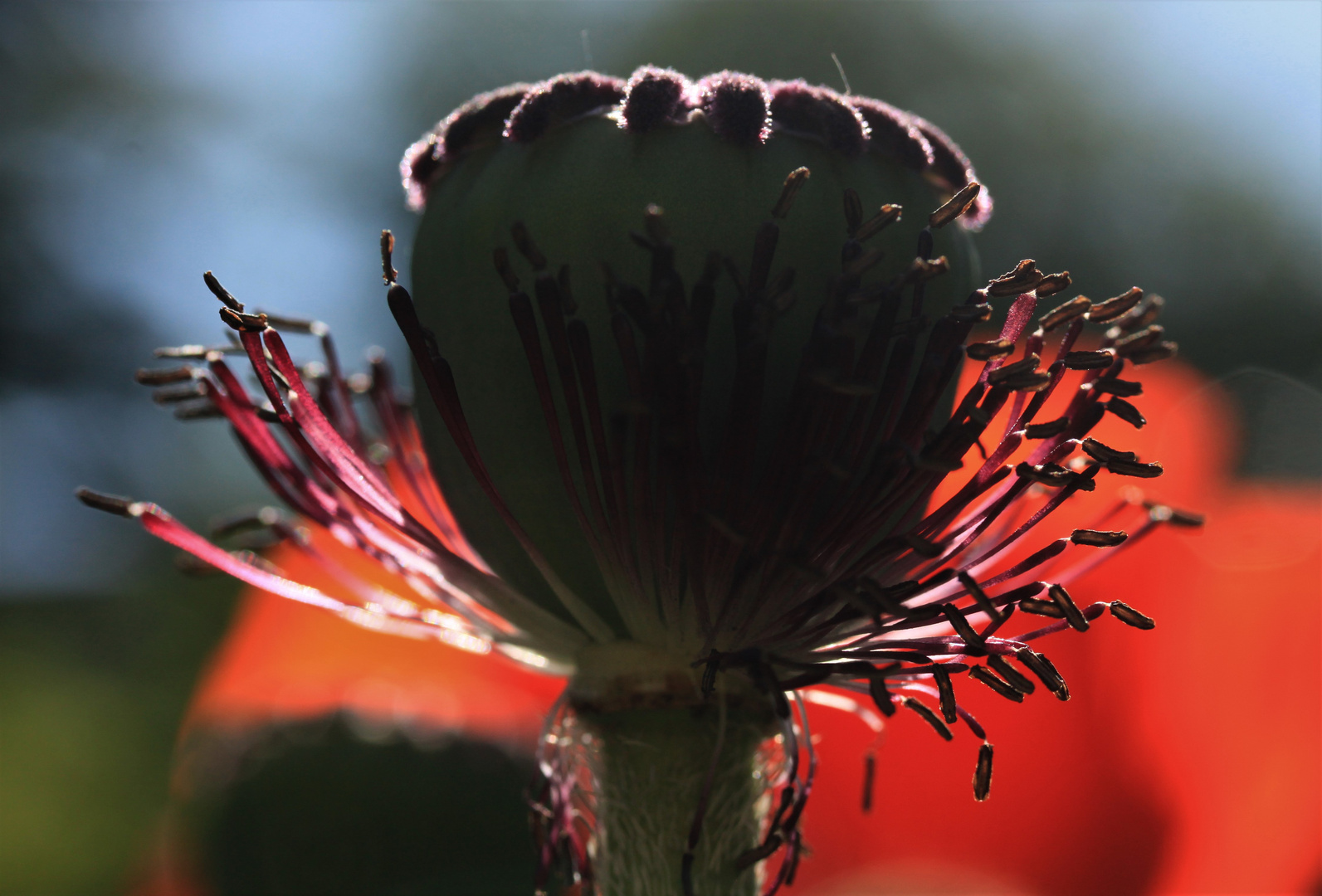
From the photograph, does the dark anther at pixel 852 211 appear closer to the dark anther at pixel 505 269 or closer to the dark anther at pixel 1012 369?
the dark anther at pixel 1012 369

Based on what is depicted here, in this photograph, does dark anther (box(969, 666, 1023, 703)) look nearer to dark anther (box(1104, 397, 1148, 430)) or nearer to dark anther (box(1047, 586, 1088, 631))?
dark anther (box(1047, 586, 1088, 631))

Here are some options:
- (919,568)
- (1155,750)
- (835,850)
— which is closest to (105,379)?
(835,850)

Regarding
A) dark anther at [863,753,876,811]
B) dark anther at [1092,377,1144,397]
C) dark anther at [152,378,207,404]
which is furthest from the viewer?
dark anther at [863,753,876,811]

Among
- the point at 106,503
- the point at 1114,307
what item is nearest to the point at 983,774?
the point at 1114,307

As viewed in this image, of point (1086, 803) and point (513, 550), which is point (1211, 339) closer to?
point (1086, 803)

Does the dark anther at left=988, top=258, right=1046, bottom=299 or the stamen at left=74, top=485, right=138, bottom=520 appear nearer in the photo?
the dark anther at left=988, top=258, right=1046, bottom=299

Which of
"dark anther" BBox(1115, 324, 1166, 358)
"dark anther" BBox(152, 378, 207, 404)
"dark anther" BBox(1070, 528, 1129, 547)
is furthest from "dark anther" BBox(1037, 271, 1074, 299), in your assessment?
"dark anther" BBox(152, 378, 207, 404)

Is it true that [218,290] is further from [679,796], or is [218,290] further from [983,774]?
[983,774]
